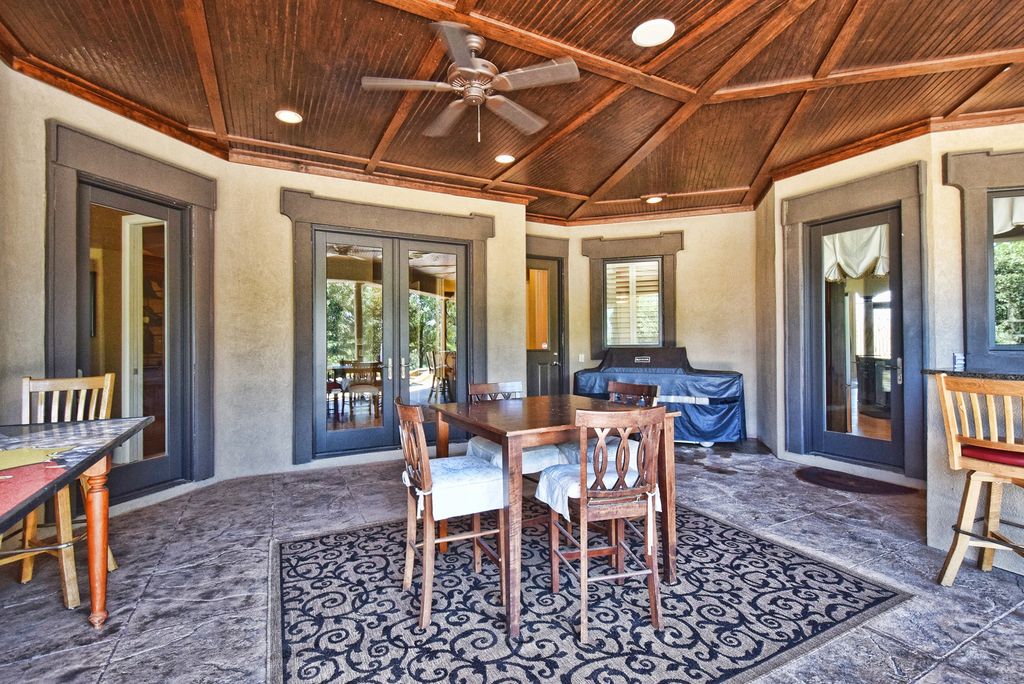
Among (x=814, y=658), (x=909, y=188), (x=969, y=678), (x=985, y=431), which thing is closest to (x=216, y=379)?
(x=814, y=658)

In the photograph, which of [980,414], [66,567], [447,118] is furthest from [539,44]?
[66,567]

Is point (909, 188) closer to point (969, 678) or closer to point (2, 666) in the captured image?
point (969, 678)

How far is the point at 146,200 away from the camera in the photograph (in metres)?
3.81

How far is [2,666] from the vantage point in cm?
188

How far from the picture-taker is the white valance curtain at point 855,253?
4383 millimetres

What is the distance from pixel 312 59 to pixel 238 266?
215 centimetres

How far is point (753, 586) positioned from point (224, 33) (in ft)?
13.6

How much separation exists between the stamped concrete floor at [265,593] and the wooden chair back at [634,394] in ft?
3.56

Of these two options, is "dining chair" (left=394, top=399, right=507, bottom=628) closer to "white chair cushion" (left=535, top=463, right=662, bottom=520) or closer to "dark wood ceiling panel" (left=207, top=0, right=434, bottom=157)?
"white chair cushion" (left=535, top=463, right=662, bottom=520)

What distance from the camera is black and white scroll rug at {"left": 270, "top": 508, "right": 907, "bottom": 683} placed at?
6.12ft

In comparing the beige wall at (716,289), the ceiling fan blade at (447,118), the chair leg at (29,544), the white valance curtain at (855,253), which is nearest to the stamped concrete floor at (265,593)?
the chair leg at (29,544)

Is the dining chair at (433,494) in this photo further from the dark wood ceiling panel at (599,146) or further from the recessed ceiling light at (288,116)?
the dark wood ceiling panel at (599,146)

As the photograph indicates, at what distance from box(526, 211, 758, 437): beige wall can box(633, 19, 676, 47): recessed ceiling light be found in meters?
3.86

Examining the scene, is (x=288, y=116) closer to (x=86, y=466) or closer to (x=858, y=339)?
(x=86, y=466)
